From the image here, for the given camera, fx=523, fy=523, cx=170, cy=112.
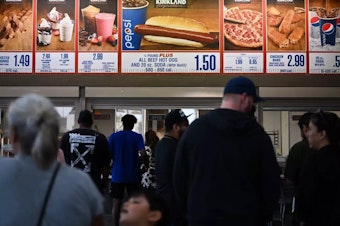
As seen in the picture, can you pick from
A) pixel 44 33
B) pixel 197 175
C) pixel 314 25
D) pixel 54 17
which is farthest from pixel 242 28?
pixel 197 175

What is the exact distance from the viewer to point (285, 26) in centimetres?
759

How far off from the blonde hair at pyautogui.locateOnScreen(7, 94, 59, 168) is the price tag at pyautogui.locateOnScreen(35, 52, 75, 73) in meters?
5.35

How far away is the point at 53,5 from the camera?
766cm

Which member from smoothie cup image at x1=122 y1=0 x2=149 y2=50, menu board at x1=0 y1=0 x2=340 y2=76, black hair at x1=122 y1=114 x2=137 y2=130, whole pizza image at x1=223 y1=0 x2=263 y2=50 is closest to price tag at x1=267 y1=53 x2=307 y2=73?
menu board at x1=0 y1=0 x2=340 y2=76

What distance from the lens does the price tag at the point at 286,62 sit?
7555mm

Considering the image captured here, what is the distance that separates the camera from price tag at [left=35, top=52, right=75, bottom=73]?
24.9 ft

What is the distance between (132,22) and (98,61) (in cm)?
75

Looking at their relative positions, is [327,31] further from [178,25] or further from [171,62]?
[171,62]

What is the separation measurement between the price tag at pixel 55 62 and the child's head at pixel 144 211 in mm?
4919

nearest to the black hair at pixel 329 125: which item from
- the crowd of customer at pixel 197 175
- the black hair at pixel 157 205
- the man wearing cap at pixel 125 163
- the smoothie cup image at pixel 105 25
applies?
the crowd of customer at pixel 197 175

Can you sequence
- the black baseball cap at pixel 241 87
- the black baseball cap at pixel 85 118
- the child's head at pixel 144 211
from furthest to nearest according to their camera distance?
the black baseball cap at pixel 85 118, the black baseball cap at pixel 241 87, the child's head at pixel 144 211

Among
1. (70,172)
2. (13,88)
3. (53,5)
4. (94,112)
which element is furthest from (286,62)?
(70,172)

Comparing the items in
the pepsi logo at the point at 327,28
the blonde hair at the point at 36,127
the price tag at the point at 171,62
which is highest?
the pepsi logo at the point at 327,28

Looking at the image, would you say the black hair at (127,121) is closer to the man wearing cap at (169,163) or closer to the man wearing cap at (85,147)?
the man wearing cap at (85,147)
